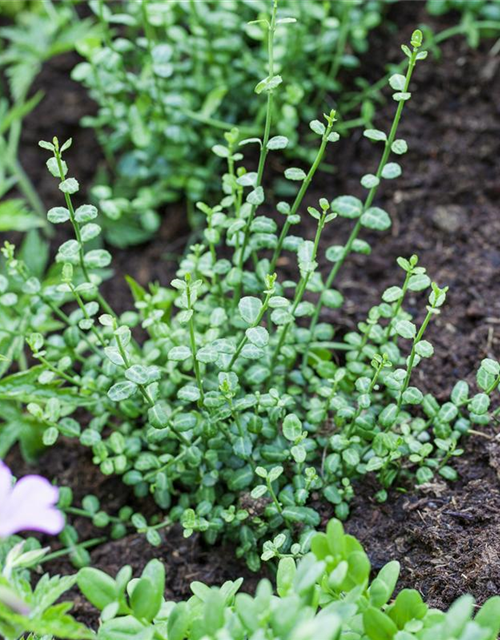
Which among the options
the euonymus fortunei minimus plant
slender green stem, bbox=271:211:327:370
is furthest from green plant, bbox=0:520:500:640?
slender green stem, bbox=271:211:327:370

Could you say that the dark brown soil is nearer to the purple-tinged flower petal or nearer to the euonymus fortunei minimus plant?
the euonymus fortunei minimus plant

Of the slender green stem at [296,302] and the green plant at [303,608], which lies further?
the slender green stem at [296,302]

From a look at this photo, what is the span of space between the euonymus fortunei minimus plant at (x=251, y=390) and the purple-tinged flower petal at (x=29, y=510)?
13.1 inches

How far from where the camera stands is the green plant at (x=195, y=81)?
2.06m

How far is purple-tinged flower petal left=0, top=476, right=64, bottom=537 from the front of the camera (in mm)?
1040

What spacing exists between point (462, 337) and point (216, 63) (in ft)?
3.34

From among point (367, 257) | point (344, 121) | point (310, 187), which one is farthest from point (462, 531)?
point (344, 121)

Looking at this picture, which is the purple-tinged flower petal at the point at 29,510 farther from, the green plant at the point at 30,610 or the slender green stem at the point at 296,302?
the slender green stem at the point at 296,302

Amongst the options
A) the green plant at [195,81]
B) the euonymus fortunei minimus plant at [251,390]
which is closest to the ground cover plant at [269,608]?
the euonymus fortunei minimus plant at [251,390]

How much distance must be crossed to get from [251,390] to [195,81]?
37.8 inches

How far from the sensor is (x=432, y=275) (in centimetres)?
204

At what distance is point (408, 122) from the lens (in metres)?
2.30

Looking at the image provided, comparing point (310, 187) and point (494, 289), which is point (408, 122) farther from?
point (494, 289)

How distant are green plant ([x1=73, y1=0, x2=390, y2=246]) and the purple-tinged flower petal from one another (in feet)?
3.30
